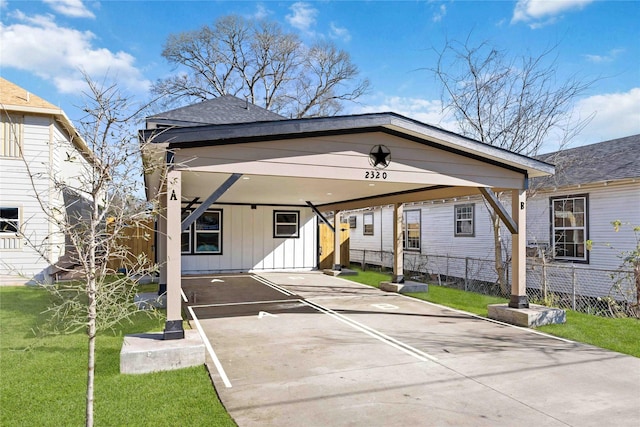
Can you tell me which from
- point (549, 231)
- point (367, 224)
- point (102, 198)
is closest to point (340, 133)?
point (102, 198)

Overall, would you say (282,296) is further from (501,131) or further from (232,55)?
(232,55)

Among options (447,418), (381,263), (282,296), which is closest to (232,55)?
(381,263)

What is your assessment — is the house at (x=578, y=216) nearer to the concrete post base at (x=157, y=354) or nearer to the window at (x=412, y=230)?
the window at (x=412, y=230)

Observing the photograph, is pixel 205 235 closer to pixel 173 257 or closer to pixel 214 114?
pixel 214 114

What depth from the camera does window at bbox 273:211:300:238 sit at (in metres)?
15.9

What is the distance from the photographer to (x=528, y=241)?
40.2 feet

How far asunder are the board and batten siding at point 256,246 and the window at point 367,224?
16.0 feet

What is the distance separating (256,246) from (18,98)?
8776mm

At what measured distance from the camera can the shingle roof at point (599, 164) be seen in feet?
33.9

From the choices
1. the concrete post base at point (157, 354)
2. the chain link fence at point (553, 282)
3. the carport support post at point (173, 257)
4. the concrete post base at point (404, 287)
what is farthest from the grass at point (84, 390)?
the chain link fence at point (553, 282)

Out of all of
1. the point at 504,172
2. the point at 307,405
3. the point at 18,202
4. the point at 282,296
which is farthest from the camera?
the point at 18,202

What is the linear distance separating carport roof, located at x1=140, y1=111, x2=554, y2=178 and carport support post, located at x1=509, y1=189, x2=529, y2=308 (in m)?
0.59

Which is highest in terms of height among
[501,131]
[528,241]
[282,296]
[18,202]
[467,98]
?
[467,98]

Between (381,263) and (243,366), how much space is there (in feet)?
46.1
